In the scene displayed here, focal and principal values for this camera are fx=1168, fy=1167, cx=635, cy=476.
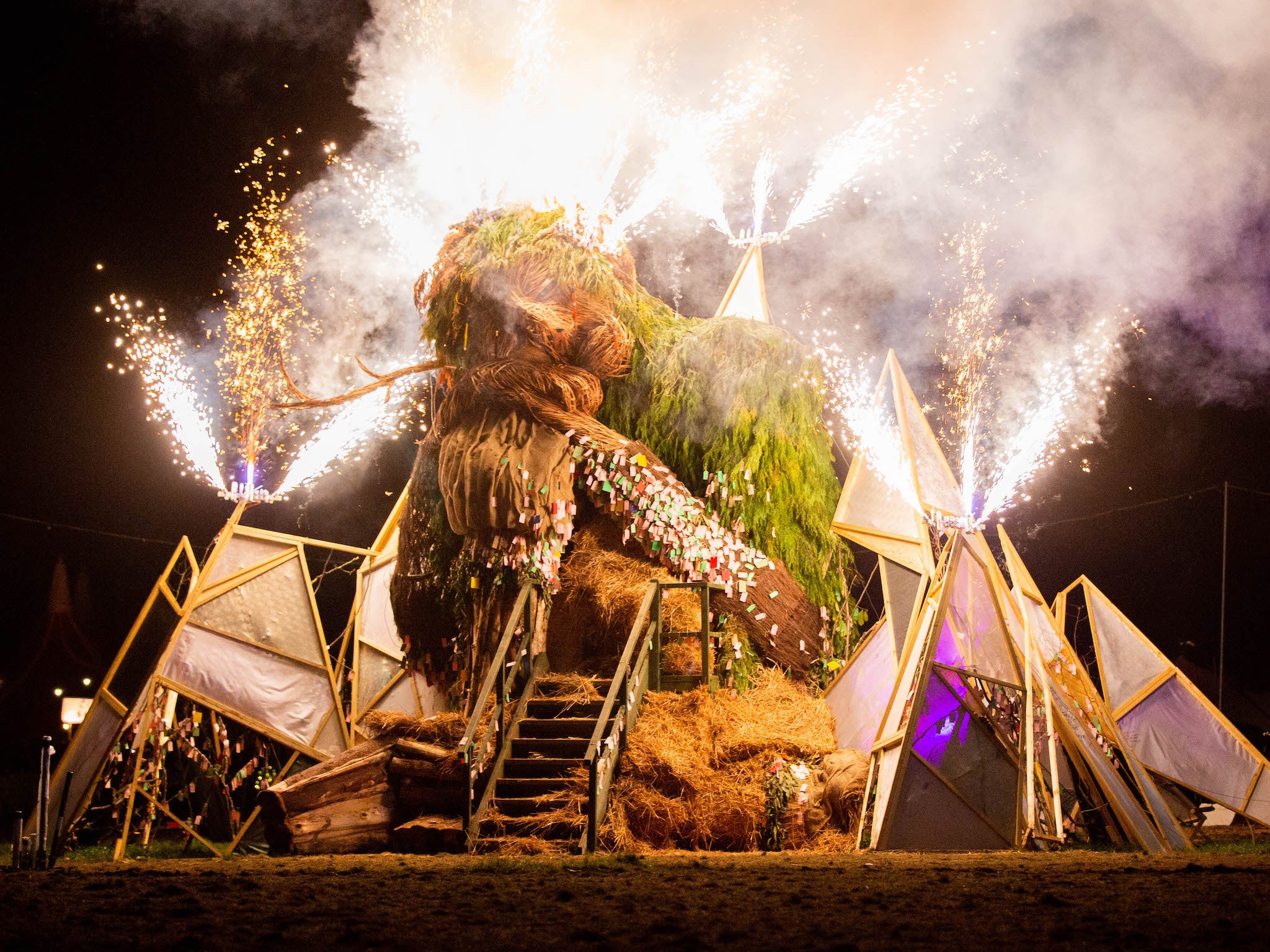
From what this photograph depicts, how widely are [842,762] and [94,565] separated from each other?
13909mm

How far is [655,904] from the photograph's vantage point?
523 cm

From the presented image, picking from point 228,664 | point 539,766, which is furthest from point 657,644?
point 228,664

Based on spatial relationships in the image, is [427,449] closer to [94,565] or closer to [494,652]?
[494,652]

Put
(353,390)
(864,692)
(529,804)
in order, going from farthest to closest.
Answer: (353,390) < (864,692) < (529,804)

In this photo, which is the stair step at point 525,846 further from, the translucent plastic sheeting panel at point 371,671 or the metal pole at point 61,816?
the translucent plastic sheeting panel at point 371,671

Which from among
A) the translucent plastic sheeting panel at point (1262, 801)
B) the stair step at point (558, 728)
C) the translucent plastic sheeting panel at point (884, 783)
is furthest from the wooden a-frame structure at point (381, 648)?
the translucent plastic sheeting panel at point (1262, 801)

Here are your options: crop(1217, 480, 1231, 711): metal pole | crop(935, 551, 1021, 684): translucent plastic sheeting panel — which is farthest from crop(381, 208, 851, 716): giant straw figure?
crop(1217, 480, 1231, 711): metal pole

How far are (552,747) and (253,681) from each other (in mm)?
3387

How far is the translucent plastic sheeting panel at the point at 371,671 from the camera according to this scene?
1302cm

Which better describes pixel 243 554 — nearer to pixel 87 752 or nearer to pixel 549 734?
pixel 87 752

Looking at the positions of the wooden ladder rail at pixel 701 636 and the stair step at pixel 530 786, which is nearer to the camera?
the stair step at pixel 530 786

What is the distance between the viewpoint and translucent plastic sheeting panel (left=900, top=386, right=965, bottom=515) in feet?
35.2

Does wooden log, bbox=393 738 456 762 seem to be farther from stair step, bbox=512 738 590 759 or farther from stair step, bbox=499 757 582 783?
stair step, bbox=512 738 590 759

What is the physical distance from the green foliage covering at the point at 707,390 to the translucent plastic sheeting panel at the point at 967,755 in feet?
9.51
